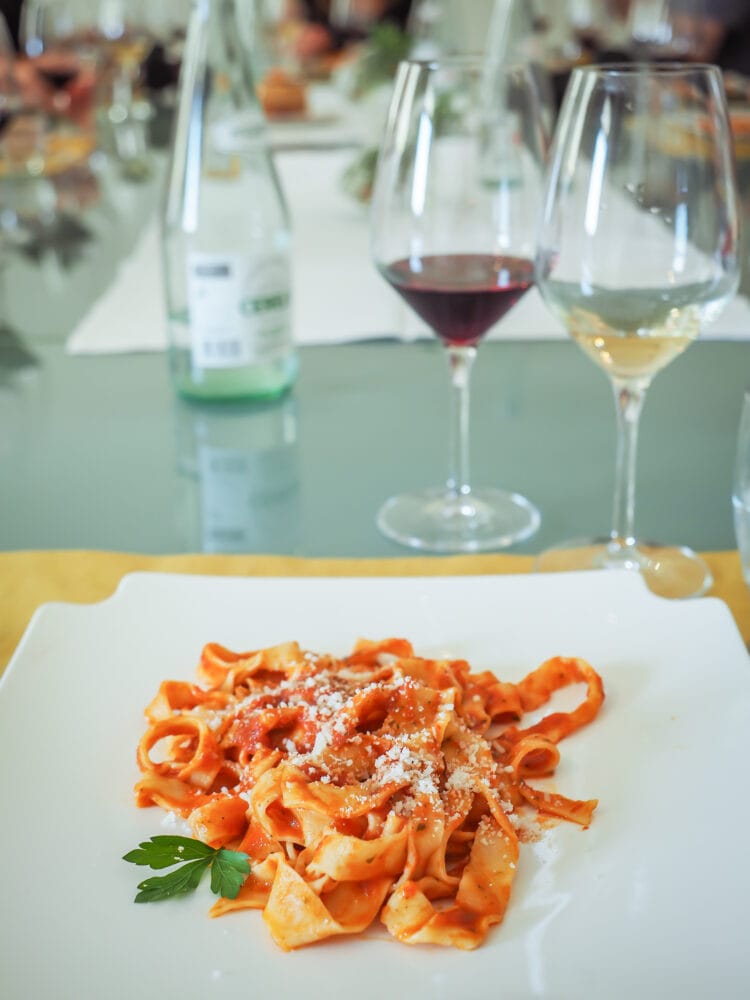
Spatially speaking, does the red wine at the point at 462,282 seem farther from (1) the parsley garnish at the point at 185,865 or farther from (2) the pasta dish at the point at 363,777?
(1) the parsley garnish at the point at 185,865

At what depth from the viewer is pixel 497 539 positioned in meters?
1.08

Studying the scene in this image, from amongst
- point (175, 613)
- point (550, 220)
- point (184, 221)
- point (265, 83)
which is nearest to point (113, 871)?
point (175, 613)

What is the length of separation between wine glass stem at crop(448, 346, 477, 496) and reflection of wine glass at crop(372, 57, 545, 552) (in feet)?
0.07

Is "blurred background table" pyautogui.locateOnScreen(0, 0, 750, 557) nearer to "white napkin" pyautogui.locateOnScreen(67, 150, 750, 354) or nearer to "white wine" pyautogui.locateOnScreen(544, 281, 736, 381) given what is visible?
"white napkin" pyautogui.locateOnScreen(67, 150, 750, 354)

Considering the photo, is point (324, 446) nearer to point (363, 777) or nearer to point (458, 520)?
point (458, 520)

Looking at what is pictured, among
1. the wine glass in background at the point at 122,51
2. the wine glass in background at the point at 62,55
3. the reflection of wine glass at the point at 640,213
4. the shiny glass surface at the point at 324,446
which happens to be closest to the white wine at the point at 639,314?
the reflection of wine glass at the point at 640,213

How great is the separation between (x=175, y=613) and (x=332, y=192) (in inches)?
67.3

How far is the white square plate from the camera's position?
0.52 m

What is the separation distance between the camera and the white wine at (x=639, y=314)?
0.92 metres

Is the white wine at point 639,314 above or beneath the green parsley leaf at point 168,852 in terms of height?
above

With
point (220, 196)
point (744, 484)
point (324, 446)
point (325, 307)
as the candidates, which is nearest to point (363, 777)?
point (744, 484)

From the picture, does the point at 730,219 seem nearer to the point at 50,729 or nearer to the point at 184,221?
the point at 50,729

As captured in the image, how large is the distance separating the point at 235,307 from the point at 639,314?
0.50 meters

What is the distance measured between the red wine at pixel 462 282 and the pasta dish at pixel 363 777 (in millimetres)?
383
